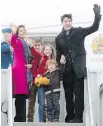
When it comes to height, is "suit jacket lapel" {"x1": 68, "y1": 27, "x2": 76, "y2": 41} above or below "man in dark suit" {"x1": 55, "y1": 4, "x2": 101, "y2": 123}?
above

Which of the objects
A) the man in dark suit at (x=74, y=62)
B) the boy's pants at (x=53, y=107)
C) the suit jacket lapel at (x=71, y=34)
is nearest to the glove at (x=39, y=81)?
the boy's pants at (x=53, y=107)

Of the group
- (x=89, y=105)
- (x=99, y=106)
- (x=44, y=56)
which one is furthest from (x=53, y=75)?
(x=99, y=106)

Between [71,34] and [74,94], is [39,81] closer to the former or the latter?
[74,94]

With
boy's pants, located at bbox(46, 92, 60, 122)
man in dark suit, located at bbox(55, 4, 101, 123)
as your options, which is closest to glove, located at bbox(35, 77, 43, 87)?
boy's pants, located at bbox(46, 92, 60, 122)

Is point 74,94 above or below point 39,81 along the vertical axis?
below

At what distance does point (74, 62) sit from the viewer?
489cm

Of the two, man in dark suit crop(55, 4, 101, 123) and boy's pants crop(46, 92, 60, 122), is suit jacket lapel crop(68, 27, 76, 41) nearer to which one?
man in dark suit crop(55, 4, 101, 123)

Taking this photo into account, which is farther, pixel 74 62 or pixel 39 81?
pixel 39 81

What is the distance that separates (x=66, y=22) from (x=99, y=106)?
54.2 inches

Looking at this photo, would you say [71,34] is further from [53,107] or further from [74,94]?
[53,107]

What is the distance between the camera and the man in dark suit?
4828 millimetres

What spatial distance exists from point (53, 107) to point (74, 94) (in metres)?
0.29

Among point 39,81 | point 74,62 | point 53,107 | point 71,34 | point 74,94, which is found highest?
point 71,34

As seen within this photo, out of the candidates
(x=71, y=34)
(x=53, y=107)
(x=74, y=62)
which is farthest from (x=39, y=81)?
(x=71, y=34)
